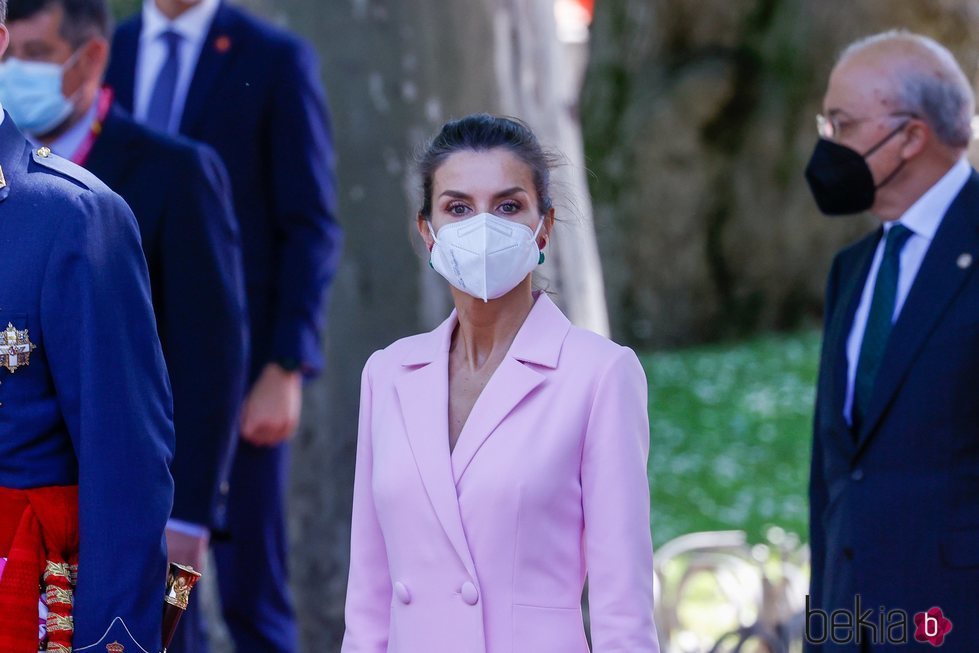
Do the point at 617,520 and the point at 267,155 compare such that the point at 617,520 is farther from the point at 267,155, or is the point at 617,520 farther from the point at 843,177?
the point at 267,155

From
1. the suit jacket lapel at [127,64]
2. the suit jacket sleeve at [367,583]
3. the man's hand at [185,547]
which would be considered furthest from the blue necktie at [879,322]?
the suit jacket lapel at [127,64]

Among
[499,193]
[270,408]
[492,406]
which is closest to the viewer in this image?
[492,406]

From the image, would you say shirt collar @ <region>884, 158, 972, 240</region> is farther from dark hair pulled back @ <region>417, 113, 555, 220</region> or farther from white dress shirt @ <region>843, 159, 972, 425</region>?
dark hair pulled back @ <region>417, 113, 555, 220</region>

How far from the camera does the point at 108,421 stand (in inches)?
100

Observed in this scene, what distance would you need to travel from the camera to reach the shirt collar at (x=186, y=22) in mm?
4883

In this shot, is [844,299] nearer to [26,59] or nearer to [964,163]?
[964,163]

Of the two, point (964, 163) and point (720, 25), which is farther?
point (720, 25)

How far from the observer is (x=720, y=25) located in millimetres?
14375

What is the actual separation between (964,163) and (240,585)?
Answer: 2.40 m

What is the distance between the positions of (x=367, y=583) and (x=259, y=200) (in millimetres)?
2313

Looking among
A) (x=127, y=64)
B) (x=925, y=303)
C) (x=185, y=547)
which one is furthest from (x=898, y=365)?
(x=127, y=64)

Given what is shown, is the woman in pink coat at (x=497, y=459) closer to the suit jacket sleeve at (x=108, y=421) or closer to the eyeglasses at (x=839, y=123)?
the suit jacket sleeve at (x=108, y=421)

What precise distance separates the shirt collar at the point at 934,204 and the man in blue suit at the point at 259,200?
1794 mm

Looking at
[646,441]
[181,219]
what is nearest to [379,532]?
[646,441]
